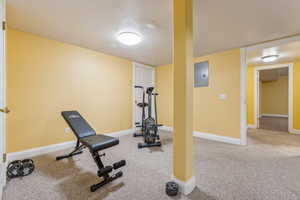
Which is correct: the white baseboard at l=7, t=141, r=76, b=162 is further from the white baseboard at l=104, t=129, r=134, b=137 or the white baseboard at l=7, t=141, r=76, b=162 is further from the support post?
the support post

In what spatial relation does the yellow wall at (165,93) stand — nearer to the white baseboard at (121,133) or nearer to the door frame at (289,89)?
the white baseboard at (121,133)

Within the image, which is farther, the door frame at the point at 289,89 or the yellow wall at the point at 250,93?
the yellow wall at the point at 250,93

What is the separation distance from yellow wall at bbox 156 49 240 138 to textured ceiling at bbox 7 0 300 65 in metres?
0.55

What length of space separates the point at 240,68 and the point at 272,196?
2.55m

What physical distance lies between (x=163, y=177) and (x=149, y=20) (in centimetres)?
229

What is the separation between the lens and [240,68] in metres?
3.08

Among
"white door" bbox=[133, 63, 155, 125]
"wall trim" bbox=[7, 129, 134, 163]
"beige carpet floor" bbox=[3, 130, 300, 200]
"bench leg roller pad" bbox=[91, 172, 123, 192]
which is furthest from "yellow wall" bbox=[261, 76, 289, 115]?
"wall trim" bbox=[7, 129, 134, 163]

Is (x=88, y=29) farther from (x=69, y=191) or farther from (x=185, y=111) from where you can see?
(x=69, y=191)

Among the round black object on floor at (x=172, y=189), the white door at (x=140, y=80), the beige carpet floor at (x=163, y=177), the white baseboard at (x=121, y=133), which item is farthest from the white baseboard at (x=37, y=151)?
the round black object on floor at (x=172, y=189)

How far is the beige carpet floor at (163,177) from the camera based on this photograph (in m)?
1.46

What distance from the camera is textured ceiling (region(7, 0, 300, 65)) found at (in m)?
1.69

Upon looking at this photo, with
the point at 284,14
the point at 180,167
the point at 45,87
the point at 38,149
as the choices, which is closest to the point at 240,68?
the point at 284,14

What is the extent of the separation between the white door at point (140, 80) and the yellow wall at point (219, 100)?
1.69 m

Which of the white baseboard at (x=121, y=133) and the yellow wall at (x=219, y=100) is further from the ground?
the yellow wall at (x=219, y=100)
